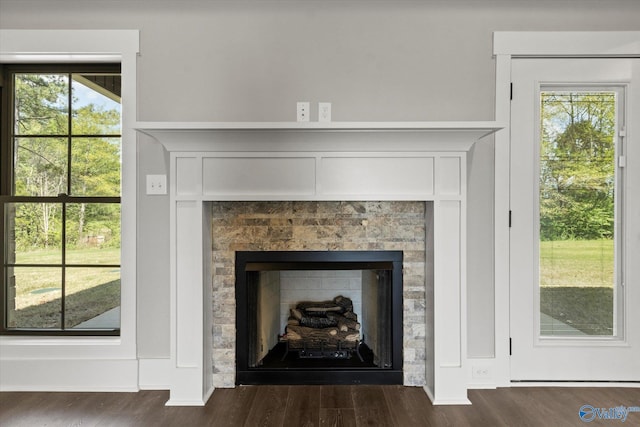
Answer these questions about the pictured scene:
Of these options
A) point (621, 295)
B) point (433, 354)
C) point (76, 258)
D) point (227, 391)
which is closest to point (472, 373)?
point (433, 354)

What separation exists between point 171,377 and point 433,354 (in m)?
1.48

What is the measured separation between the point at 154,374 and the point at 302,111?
6.04ft

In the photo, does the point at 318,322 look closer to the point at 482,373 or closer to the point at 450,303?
the point at 450,303

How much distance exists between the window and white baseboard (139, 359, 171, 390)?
14.3 inches

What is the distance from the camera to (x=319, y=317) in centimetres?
255

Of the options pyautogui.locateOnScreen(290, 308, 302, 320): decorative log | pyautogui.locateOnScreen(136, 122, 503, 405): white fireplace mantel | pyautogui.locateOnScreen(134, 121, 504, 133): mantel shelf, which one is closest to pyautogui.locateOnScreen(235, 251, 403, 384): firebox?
pyautogui.locateOnScreen(290, 308, 302, 320): decorative log

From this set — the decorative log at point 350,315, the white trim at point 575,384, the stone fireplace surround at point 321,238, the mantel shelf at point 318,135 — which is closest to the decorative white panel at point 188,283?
the stone fireplace surround at point 321,238

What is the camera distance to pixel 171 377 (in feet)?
7.37

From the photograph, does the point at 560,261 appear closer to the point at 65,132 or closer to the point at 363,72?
the point at 363,72

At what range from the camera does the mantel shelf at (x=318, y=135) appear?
203cm

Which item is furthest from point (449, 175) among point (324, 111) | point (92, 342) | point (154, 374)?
point (92, 342)


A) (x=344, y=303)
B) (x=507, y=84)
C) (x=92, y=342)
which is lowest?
(x=92, y=342)

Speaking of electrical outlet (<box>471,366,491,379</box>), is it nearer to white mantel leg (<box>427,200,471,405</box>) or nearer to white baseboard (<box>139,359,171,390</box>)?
white mantel leg (<box>427,200,471,405</box>)
